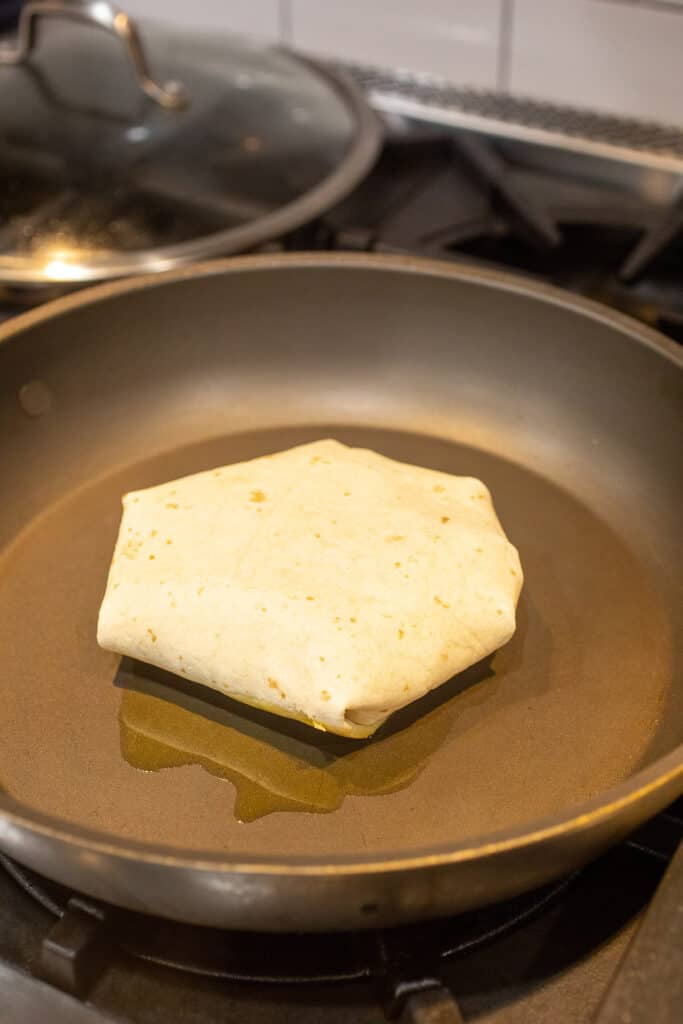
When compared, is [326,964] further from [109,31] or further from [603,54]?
[603,54]

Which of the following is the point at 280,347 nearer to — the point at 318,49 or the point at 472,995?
Answer: the point at 472,995

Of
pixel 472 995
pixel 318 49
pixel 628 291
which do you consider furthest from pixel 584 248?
pixel 472 995

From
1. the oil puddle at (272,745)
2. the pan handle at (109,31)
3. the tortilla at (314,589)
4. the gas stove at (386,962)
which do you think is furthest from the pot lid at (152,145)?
the gas stove at (386,962)

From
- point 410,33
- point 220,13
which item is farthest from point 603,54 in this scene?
point 220,13

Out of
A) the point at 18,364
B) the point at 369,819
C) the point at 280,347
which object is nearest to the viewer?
the point at 369,819

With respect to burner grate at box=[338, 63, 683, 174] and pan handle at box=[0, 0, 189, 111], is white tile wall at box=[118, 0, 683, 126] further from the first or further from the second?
pan handle at box=[0, 0, 189, 111]
